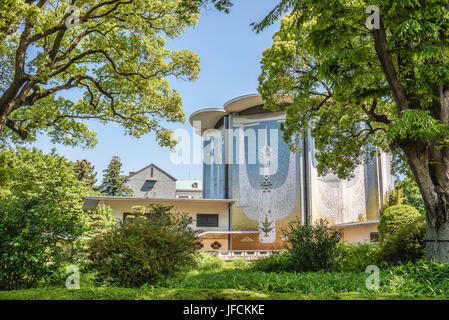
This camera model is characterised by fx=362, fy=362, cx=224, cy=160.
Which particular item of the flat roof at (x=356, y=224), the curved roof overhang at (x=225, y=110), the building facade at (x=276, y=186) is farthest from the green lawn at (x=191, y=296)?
the curved roof overhang at (x=225, y=110)

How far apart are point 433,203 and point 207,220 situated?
21.3 metres

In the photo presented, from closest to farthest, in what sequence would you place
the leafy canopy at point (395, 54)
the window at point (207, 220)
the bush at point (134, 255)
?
the leafy canopy at point (395, 54) < the bush at point (134, 255) < the window at point (207, 220)

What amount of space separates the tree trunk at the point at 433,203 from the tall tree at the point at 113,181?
118ft

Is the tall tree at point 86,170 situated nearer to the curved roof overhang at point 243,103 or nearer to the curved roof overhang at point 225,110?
the curved roof overhang at point 225,110

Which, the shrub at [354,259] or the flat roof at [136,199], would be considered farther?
the flat roof at [136,199]

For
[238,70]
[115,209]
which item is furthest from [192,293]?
[115,209]

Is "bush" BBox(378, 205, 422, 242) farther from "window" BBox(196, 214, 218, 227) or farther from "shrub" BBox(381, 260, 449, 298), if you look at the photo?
"window" BBox(196, 214, 218, 227)

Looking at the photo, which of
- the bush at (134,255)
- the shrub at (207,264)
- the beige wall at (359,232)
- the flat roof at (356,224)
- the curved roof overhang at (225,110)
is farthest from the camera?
the curved roof overhang at (225,110)

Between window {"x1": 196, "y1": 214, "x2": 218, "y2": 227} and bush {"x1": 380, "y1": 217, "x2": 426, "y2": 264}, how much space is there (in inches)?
743

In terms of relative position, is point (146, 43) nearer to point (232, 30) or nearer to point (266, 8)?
point (232, 30)

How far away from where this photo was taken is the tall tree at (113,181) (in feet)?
133

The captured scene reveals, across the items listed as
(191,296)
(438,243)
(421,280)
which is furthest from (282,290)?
(438,243)

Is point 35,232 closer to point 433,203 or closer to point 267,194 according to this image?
point 433,203

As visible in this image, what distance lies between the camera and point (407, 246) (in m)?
9.22
